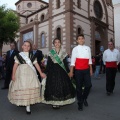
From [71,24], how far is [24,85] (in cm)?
2063

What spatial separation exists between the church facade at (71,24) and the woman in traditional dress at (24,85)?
19.5 metres

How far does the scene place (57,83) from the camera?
Answer: 5.47m

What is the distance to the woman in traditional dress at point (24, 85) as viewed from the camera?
506 cm

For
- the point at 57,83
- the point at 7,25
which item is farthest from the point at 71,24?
the point at 57,83

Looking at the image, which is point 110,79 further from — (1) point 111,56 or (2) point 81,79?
(2) point 81,79

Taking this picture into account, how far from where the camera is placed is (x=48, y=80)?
5.54 m

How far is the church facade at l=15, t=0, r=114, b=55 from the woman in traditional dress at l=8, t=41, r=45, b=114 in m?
19.5

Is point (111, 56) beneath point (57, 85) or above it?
above

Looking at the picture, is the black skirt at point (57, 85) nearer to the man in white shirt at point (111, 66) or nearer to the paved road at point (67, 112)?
the paved road at point (67, 112)

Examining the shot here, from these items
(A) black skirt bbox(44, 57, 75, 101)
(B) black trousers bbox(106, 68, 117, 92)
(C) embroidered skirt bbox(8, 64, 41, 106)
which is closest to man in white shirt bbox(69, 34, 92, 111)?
(A) black skirt bbox(44, 57, 75, 101)

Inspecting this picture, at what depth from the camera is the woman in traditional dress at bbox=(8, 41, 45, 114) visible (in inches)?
199

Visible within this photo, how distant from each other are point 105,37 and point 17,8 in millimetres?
21572

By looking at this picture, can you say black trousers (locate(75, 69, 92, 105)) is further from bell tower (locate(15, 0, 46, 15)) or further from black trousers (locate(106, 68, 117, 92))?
bell tower (locate(15, 0, 46, 15))

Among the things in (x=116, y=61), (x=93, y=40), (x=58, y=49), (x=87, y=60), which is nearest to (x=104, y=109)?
(x=87, y=60)
